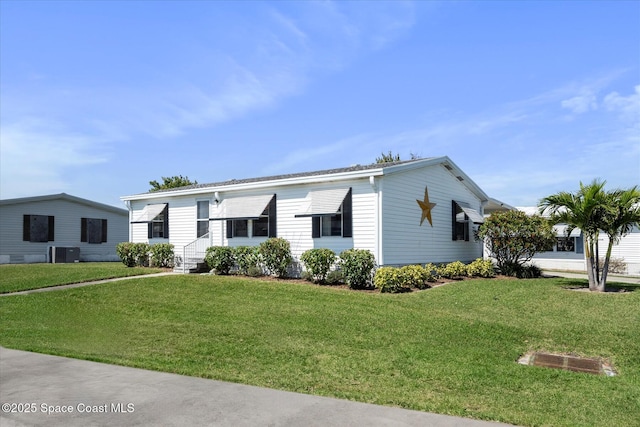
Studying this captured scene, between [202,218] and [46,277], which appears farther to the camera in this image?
[202,218]

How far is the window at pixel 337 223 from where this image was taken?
53.1 feet

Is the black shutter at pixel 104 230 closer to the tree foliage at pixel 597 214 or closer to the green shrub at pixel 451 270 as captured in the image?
the green shrub at pixel 451 270

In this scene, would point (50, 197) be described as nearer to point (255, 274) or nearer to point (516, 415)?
point (255, 274)

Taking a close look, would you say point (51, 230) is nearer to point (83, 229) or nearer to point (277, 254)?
point (83, 229)

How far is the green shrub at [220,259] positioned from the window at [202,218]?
229 cm

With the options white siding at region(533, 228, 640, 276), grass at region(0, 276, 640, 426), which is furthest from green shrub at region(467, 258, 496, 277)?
white siding at region(533, 228, 640, 276)

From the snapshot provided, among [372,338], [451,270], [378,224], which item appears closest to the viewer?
[372,338]

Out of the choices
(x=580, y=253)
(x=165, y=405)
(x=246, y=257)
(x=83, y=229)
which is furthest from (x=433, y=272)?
(x=83, y=229)

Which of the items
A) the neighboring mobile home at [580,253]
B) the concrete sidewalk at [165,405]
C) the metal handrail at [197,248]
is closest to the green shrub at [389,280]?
the metal handrail at [197,248]

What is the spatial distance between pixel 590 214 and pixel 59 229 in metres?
27.9

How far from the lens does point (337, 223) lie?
16.6 m

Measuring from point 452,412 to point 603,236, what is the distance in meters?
26.6

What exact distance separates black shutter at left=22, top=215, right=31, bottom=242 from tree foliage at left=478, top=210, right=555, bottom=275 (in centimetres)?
2439

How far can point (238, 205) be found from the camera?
18844 millimetres
